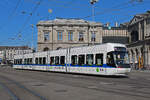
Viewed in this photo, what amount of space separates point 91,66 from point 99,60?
128 cm

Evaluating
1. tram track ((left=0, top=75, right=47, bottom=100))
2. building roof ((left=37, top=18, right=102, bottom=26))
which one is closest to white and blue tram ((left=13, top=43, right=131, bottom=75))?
tram track ((left=0, top=75, right=47, bottom=100))

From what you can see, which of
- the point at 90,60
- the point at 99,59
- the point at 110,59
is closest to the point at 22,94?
the point at 110,59

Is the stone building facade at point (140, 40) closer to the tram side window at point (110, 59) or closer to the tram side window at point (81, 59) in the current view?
the tram side window at point (81, 59)

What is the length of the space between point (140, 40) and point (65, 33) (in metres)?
21.8

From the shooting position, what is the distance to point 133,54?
54.7 meters

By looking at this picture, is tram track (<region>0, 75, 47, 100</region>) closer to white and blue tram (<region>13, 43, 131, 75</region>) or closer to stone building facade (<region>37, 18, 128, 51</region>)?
white and blue tram (<region>13, 43, 131, 75</region>)

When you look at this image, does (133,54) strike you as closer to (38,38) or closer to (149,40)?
(149,40)

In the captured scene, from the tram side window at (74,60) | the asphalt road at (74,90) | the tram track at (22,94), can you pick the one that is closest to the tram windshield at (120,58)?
the asphalt road at (74,90)

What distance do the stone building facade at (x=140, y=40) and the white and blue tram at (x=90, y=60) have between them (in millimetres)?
19063

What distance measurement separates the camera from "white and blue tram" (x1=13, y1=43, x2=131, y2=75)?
18906 mm

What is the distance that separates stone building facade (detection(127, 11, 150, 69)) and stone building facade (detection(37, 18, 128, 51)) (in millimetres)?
8111

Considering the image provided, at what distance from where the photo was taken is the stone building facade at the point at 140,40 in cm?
4569

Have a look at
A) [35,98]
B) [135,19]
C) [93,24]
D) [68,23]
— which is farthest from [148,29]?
[35,98]

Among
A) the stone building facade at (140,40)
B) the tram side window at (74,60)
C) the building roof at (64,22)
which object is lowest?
the tram side window at (74,60)
